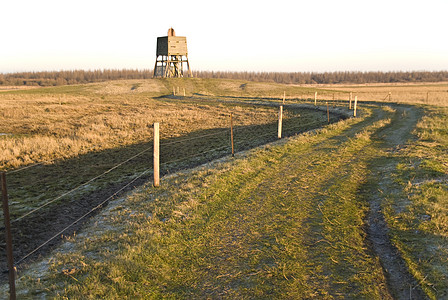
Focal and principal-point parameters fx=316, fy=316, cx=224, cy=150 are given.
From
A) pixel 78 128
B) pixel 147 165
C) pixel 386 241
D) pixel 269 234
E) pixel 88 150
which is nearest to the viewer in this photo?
pixel 386 241

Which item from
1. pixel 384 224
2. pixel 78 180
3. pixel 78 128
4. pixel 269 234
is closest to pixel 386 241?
pixel 384 224

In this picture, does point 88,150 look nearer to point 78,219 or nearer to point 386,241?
point 78,219

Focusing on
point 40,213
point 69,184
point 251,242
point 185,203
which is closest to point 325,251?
point 251,242

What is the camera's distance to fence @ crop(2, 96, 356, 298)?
8345 millimetres

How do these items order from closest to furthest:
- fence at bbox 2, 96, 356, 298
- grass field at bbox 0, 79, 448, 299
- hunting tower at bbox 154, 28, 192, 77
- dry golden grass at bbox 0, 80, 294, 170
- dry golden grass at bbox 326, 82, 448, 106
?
grass field at bbox 0, 79, 448, 299 < fence at bbox 2, 96, 356, 298 < dry golden grass at bbox 0, 80, 294, 170 < dry golden grass at bbox 326, 82, 448, 106 < hunting tower at bbox 154, 28, 192, 77

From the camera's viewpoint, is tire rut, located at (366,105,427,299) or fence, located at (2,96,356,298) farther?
fence, located at (2,96,356,298)

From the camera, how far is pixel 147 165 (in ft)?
52.1

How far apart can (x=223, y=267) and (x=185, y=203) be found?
3265 mm

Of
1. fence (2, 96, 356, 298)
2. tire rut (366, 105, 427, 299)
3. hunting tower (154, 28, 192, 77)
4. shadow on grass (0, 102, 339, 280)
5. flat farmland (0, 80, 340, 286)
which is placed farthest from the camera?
hunting tower (154, 28, 192, 77)

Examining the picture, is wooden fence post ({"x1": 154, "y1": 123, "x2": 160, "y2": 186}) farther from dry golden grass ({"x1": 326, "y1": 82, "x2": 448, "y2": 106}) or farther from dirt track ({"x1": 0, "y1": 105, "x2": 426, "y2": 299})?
dry golden grass ({"x1": 326, "y1": 82, "x2": 448, "y2": 106})

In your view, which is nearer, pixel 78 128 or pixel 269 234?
pixel 269 234

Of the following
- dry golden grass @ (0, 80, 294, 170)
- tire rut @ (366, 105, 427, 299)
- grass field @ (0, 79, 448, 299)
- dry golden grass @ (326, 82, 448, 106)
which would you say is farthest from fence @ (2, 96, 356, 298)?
dry golden grass @ (326, 82, 448, 106)

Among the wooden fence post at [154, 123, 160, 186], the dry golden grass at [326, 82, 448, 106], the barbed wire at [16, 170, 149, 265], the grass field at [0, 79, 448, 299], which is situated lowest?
the barbed wire at [16, 170, 149, 265]

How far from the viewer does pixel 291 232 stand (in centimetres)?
736
